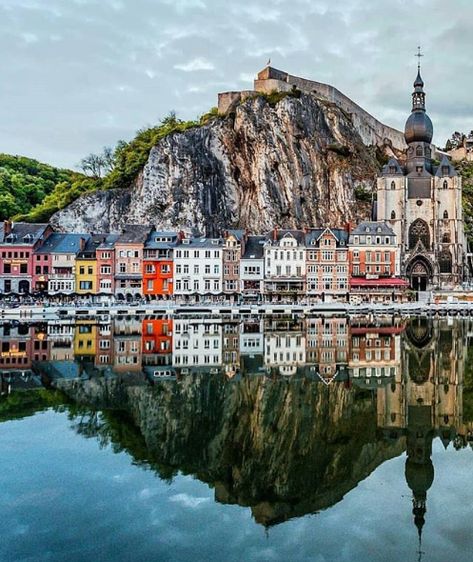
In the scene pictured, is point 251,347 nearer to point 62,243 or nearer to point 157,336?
point 157,336

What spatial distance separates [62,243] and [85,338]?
104 feet

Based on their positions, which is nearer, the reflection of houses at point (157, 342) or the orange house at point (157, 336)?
the reflection of houses at point (157, 342)

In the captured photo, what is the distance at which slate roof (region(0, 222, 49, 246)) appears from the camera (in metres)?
61.1

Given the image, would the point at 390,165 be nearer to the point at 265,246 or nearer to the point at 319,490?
the point at 265,246

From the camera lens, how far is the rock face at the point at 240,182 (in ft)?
234

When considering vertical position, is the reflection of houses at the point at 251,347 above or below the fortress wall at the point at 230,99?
below

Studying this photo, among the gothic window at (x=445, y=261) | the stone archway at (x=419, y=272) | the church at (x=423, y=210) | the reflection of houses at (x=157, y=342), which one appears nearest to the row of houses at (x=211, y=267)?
the stone archway at (x=419, y=272)

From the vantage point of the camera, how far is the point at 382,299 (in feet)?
194

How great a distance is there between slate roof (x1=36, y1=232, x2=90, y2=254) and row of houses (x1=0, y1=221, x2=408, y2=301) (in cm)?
25

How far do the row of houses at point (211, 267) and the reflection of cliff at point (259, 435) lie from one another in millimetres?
38499

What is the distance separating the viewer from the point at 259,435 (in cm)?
1505

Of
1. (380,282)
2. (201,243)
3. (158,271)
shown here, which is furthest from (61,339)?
(380,282)

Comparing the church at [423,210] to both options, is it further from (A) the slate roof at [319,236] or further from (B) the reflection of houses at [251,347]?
(B) the reflection of houses at [251,347]

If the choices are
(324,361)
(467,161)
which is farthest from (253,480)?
(467,161)
